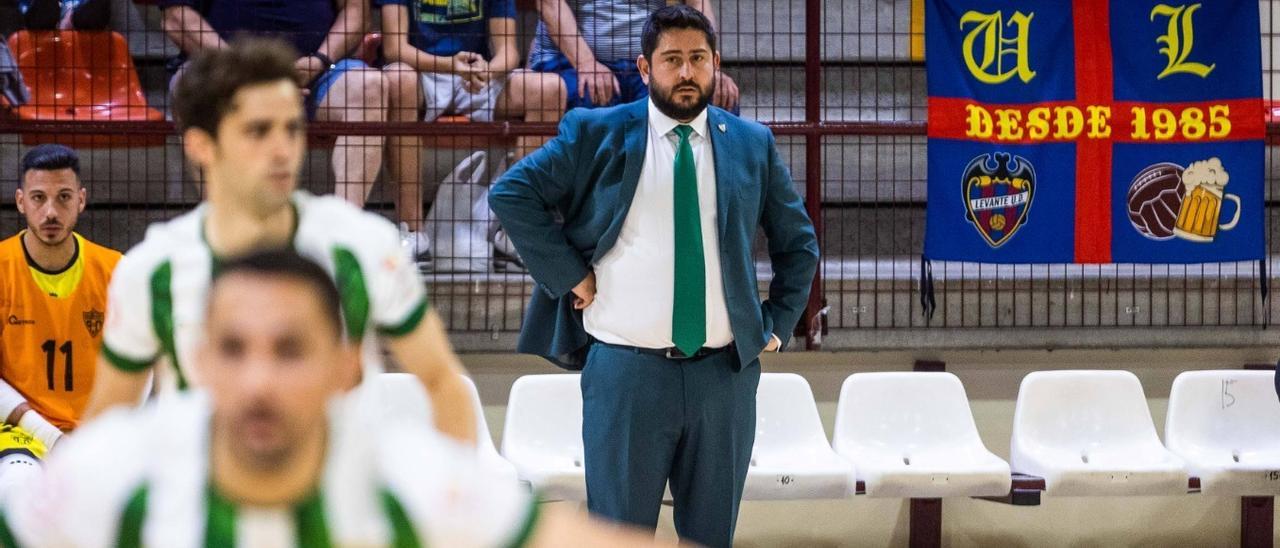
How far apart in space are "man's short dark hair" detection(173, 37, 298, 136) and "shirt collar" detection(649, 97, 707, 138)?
2.34 meters

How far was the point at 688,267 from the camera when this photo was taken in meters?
3.80

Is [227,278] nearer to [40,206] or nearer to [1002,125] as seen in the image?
[40,206]

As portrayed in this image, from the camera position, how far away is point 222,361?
1.23 meters

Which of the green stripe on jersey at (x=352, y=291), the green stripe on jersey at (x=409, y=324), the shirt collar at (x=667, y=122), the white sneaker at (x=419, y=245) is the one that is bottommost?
the green stripe on jersey at (x=409, y=324)

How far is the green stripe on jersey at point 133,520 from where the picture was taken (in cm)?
136

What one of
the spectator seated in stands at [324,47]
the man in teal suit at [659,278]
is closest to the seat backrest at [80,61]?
the spectator seated in stands at [324,47]

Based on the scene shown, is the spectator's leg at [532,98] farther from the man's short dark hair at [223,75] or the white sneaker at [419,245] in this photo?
the man's short dark hair at [223,75]

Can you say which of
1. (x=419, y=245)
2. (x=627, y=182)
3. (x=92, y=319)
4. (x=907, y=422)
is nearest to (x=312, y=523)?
(x=627, y=182)

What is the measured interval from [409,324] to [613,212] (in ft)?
6.99

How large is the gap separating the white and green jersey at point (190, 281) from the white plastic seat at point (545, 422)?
353 cm

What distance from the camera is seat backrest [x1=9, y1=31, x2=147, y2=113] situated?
6.21 meters

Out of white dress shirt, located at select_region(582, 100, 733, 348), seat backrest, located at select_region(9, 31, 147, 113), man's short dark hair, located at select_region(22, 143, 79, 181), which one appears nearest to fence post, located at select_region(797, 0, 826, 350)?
white dress shirt, located at select_region(582, 100, 733, 348)

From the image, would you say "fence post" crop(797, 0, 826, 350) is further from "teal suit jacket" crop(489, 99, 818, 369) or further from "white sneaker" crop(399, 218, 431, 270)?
"teal suit jacket" crop(489, 99, 818, 369)

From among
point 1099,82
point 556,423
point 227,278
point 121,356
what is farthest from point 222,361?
point 1099,82
